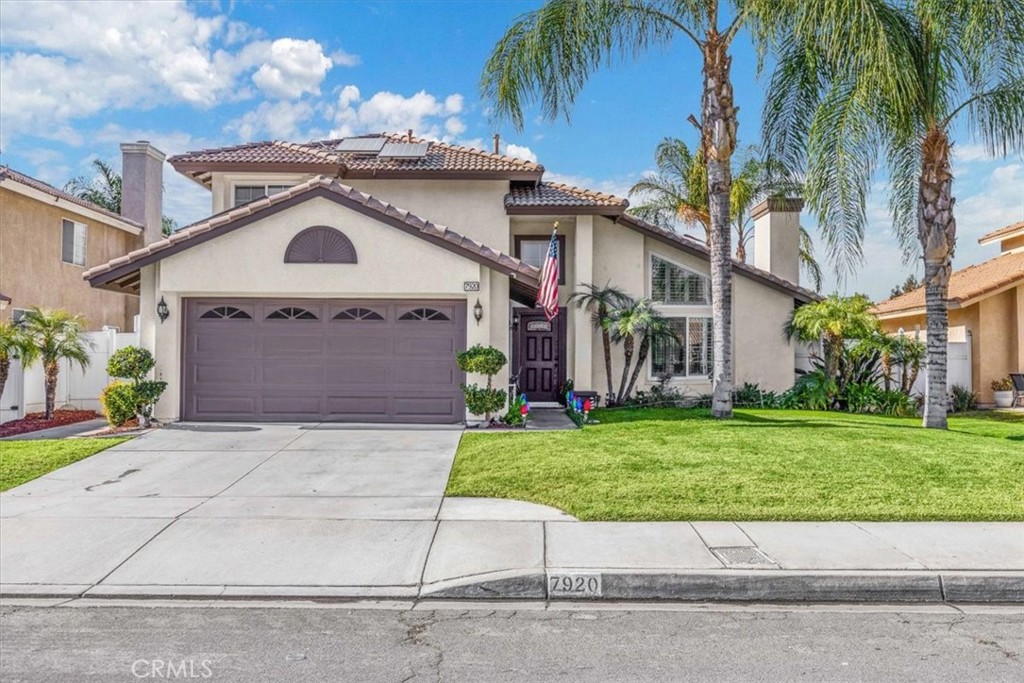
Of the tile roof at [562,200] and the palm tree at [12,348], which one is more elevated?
the tile roof at [562,200]

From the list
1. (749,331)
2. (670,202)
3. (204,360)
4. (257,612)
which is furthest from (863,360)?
(257,612)

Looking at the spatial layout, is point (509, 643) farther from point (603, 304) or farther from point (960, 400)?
point (960, 400)

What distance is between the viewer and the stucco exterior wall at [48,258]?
17.5 meters

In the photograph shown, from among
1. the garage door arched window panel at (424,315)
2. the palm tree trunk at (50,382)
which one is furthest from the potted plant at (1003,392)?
the palm tree trunk at (50,382)

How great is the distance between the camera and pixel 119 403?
480 inches

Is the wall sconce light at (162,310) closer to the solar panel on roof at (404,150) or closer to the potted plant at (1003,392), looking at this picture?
the solar panel on roof at (404,150)

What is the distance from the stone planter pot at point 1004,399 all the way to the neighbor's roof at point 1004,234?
23.9ft

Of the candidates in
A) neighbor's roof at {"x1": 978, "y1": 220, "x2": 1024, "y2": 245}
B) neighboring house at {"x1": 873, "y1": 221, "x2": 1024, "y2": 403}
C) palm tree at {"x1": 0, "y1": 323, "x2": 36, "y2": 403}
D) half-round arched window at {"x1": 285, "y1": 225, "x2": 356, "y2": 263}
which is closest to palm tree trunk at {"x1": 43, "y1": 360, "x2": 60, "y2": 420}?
palm tree at {"x1": 0, "y1": 323, "x2": 36, "y2": 403}

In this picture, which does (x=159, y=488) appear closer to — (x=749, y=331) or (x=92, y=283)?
(x=92, y=283)

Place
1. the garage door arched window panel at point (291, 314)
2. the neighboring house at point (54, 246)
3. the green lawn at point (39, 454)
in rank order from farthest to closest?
1. the neighboring house at point (54, 246)
2. the garage door arched window panel at point (291, 314)
3. the green lawn at point (39, 454)

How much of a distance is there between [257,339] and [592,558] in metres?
9.33

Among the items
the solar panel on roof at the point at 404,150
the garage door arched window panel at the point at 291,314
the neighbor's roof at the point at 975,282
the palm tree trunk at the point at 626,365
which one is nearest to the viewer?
the garage door arched window panel at the point at 291,314

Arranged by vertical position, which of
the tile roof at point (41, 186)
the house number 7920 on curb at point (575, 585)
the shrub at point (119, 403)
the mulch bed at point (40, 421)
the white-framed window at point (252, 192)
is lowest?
the house number 7920 on curb at point (575, 585)

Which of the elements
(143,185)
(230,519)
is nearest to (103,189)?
(143,185)
